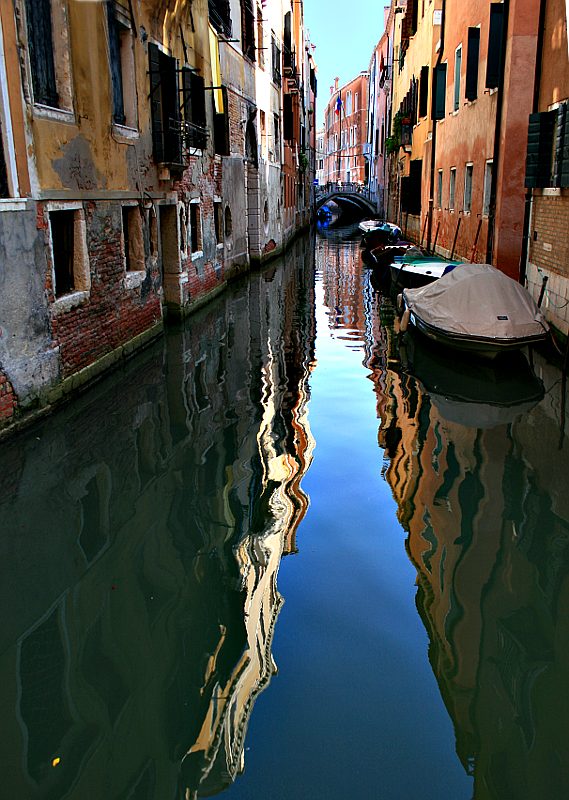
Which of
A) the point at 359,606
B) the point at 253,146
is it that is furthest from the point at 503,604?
the point at 253,146

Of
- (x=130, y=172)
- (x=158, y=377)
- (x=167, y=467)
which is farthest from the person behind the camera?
(x=130, y=172)

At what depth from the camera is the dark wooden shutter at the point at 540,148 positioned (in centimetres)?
1009

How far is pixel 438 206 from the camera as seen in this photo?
19.6 metres

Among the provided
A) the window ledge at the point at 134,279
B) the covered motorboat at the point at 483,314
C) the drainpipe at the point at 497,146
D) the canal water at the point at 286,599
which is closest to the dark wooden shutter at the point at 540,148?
the covered motorboat at the point at 483,314

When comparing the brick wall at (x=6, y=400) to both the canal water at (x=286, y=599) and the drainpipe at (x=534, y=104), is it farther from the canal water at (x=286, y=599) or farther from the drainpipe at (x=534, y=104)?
the drainpipe at (x=534, y=104)

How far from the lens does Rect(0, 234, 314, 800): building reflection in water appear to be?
3.05 m

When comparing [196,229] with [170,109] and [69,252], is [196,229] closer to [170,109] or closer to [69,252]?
[170,109]

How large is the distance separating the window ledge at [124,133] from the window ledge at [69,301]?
222cm

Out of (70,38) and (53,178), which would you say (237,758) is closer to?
(53,178)

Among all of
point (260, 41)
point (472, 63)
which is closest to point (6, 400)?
point (472, 63)

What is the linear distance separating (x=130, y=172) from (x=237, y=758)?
8.22 meters

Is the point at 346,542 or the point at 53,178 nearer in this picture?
the point at 346,542

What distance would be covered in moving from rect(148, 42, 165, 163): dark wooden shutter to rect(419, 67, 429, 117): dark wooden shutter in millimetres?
12665

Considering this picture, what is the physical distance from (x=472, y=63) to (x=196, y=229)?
5900 mm
